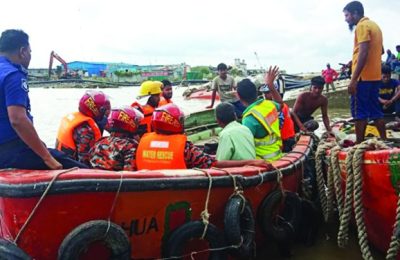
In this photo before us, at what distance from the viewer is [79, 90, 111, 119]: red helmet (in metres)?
4.00

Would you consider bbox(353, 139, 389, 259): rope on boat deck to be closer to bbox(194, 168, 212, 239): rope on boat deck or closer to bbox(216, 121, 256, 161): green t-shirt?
bbox(216, 121, 256, 161): green t-shirt

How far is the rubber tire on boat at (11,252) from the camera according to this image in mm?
2207

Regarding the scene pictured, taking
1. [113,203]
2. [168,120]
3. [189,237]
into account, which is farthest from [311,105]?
[113,203]

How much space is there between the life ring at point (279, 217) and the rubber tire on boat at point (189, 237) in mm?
665

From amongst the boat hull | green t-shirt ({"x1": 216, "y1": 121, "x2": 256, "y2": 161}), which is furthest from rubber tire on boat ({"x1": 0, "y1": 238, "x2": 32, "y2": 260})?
green t-shirt ({"x1": 216, "y1": 121, "x2": 256, "y2": 161})

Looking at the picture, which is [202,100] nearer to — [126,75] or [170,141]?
[170,141]

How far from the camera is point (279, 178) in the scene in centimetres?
346

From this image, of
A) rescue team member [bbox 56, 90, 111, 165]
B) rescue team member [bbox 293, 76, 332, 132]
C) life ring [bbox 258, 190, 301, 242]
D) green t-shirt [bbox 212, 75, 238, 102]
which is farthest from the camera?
green t-shirt [bbox 212, 75, 238, 102]

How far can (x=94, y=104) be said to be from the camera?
403cm

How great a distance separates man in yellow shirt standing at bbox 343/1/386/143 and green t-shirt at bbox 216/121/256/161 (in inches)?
56.1

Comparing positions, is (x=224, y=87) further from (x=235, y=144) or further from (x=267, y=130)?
(x=235, y=144)

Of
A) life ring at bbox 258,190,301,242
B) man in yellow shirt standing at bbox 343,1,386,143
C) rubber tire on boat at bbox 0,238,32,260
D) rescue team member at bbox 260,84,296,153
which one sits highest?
man in yellow shirt standing at bbox 343,1,386,143

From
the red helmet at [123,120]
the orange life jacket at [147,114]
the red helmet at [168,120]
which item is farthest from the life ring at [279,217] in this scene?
the orange life jacket at [147,114]

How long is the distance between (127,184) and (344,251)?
92.8 inches
